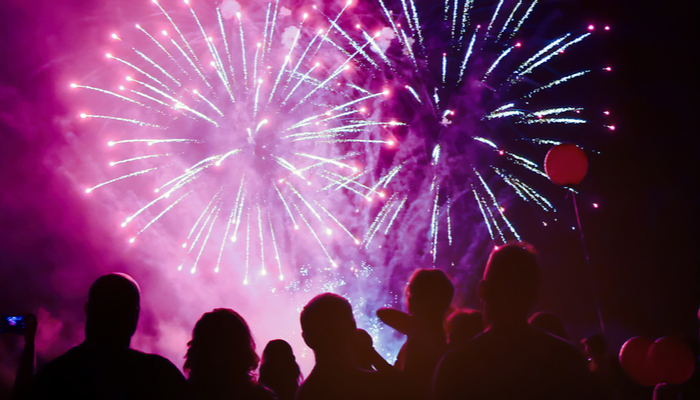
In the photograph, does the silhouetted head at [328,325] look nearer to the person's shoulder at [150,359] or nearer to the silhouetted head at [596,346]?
the person's shoulder at [150,359]

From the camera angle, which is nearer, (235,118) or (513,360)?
(513,360)

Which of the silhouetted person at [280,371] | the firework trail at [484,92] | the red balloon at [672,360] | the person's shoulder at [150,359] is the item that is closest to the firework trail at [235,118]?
the firework trail at [484,92]

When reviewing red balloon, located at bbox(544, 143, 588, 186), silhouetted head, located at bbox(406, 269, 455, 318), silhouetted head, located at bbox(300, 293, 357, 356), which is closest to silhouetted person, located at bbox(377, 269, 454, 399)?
silhouetted head, located at bbox(406, 269, 455, 318)

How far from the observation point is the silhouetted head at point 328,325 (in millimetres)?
2178

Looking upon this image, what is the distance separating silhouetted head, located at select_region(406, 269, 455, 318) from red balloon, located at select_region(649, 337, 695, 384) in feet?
9.56

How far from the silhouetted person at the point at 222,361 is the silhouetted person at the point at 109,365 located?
164 millimetres

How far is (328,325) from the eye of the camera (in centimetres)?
221

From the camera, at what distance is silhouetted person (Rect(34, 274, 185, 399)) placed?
193cm

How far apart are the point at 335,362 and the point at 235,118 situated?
1038cm

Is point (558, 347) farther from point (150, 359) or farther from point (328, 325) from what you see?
point (150, 359)

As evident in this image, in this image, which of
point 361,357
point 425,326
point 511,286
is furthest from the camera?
point 361,357

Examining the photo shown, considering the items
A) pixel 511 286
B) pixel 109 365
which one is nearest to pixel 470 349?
pixel 511 286

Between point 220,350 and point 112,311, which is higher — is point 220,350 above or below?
below

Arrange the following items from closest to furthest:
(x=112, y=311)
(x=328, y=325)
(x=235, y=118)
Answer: (x=112, y=311), (x=328, y=325), (x=235, y=118)
